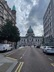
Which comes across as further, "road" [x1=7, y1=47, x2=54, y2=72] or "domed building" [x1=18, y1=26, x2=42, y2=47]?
"domed building" [x1=18, y1=26, x2=42, y2=47]

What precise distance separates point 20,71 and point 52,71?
2.09 meters

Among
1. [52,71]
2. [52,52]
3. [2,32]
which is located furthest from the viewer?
[2,32]

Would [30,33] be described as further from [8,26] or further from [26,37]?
[8,26]

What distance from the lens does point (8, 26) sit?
54781mm

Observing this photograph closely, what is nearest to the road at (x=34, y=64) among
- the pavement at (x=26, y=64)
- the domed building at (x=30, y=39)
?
the pavement at (x=26, y=64)

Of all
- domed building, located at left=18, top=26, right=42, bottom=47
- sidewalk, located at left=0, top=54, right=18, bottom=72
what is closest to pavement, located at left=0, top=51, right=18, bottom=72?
sidewalk, located at left=0, top=54, right=18, bottom=72

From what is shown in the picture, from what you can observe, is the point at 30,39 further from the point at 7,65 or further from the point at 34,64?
the point at 7,65

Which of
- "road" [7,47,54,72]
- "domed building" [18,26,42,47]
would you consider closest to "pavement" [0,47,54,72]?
"road" [7,47,54,72]

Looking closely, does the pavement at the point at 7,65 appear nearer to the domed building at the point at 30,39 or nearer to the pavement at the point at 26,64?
the pavement at the point at 26,64

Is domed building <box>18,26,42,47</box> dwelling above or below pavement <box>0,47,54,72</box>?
above

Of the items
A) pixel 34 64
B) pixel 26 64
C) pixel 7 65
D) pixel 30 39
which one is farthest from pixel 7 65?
pixel 30 39

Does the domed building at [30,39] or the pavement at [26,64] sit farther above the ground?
the domed building at [30,39]

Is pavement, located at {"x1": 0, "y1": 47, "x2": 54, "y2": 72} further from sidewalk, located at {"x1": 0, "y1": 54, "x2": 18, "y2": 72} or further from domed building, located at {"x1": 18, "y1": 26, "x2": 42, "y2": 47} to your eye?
domed building, located at {"x1": 18, "y1": 26, "x2": 42, "y2": 47}

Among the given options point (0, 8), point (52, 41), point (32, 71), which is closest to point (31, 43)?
point (52, 41)
